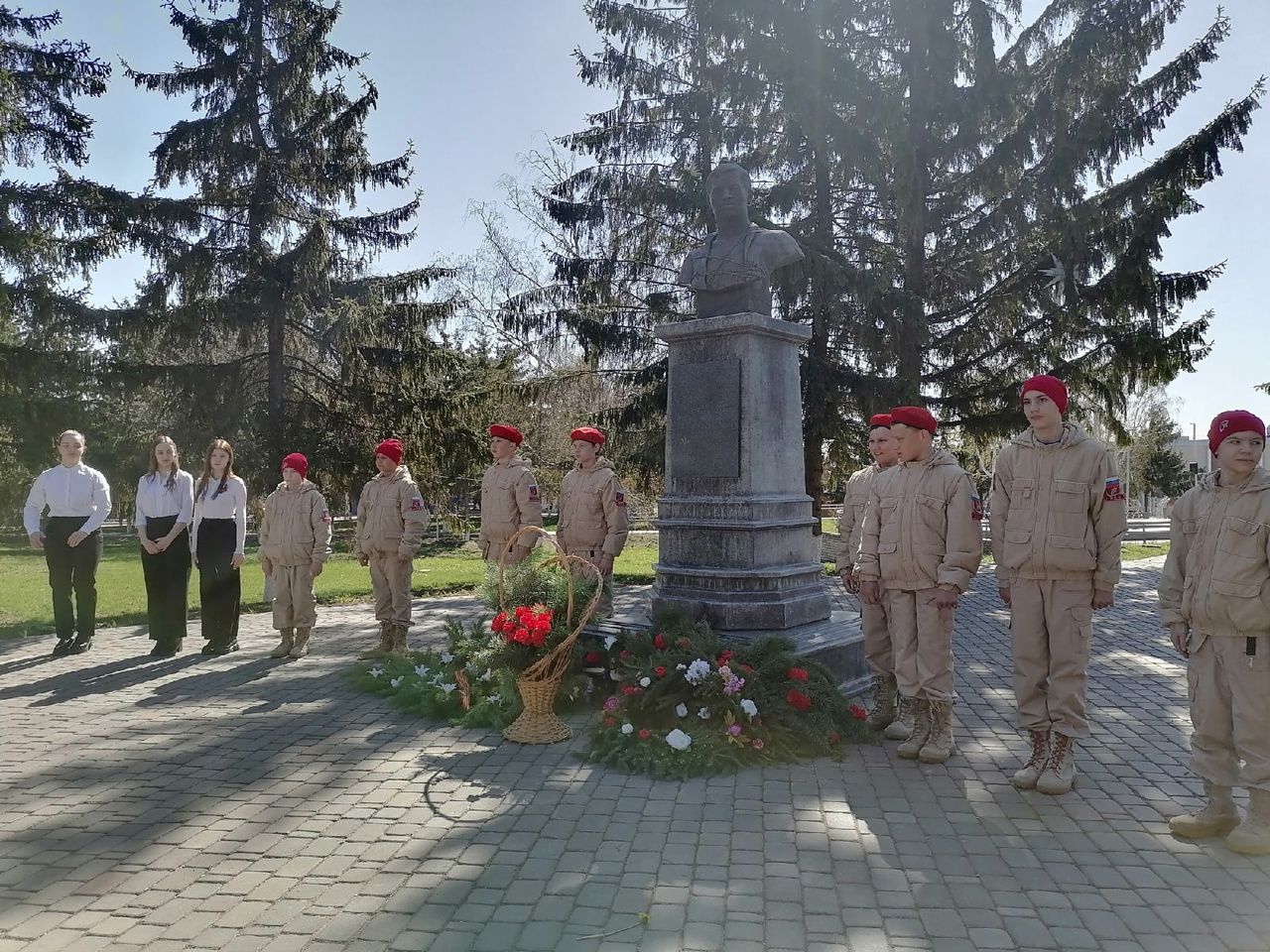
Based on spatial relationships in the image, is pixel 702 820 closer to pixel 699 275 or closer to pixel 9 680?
pixel 699 275

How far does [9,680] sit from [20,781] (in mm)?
3029

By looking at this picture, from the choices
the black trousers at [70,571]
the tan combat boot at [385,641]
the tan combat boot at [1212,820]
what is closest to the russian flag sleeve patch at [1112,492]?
the tan combat boot at [1212,820]

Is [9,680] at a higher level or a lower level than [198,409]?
lower

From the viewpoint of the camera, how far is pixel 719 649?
17.5ft

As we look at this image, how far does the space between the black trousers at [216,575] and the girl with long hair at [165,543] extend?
0.19 meters

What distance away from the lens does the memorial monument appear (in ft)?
20.1

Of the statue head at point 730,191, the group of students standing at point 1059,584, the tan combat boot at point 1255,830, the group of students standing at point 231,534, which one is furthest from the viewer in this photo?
the group of students standing at point 231,534

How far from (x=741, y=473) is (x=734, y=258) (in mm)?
1705

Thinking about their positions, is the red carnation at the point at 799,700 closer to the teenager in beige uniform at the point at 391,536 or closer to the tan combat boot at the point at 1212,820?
the tan combat boot at the point at 1212,820

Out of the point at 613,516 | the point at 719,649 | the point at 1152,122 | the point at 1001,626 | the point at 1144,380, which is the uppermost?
the point at 1152,122

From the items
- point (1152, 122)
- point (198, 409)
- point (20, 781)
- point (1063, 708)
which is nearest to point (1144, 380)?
point (1152, 122)

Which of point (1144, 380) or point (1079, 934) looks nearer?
point (1079, 934)

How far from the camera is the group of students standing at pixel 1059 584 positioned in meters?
3.66

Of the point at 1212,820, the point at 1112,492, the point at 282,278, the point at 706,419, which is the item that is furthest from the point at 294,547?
the point at 282,278
